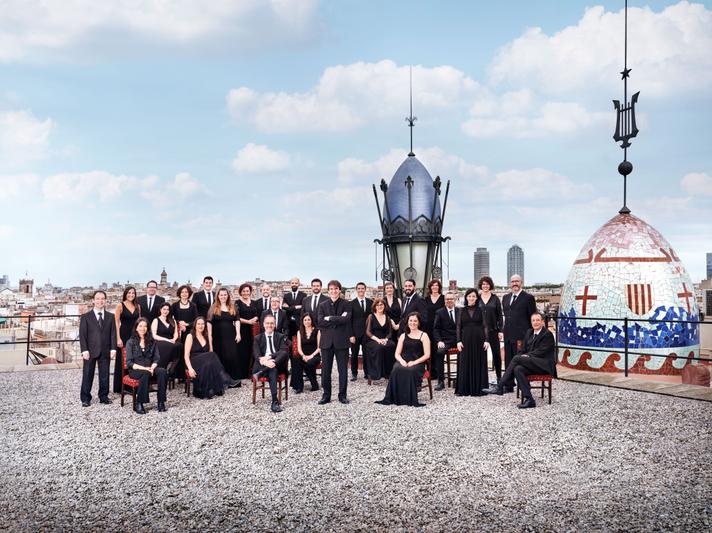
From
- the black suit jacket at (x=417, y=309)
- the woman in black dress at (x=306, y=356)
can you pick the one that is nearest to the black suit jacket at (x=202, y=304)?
the woman in black dress at (x=306, y=356)

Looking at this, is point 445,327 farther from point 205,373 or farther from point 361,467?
point 361,467

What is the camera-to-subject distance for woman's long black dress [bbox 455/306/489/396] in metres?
8.41

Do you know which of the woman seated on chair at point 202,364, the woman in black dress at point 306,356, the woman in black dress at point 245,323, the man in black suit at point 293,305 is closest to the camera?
the woman seated on chair at point 202,364

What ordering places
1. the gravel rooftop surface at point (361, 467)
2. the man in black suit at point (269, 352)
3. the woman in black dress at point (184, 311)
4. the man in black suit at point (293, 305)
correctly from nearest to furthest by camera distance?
the gravel rooftop surface at point (361, 467)
the man in black suit at point (269, 352)
the woman in black dress at point (184, 311)
the man in black suit at point (293, 305)

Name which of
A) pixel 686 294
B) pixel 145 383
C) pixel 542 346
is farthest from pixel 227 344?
pixel 686 294

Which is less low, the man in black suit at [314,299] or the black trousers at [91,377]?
the man in black suit at [314,299]

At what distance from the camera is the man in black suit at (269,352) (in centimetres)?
780

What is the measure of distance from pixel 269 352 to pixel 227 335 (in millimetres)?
1679

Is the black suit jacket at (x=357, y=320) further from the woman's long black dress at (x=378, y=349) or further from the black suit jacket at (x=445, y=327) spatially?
the black suit jacket at (x=445, y=327)

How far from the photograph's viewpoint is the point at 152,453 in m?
5.62

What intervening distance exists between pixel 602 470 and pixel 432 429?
191cm

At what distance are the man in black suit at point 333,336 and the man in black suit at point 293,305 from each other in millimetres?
2020

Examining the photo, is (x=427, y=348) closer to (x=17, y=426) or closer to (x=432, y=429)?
(x=432, y=429)

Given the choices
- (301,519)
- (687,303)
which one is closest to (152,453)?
(301,519)
